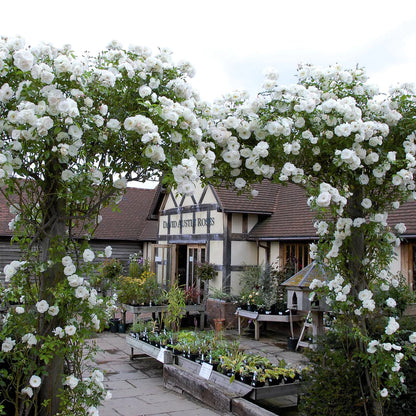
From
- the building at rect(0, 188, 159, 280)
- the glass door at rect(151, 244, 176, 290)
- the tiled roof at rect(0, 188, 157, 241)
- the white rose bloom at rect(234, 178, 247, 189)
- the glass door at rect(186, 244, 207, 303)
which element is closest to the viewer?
the white rose bloom at rect(234, 178, 247, 189)

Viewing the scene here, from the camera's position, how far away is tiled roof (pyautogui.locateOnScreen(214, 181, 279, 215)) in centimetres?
1296

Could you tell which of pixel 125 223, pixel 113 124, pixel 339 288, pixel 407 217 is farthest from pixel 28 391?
pixel 125 223

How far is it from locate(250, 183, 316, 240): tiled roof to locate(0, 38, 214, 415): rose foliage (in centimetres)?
781

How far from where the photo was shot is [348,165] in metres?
4.39

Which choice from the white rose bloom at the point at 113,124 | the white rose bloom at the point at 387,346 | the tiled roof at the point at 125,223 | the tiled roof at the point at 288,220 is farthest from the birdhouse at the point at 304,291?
the tiled roof at the point at 125,223

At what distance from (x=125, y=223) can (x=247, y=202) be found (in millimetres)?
8460

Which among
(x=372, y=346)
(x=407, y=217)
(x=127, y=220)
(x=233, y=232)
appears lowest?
(x=372, y=346)

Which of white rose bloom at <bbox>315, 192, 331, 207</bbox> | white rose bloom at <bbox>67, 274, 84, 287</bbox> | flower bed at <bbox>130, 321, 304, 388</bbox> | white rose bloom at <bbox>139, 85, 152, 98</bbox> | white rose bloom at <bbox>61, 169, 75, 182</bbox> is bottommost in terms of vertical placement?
flower bed at <bbox>130, 321, 304, 388</bbox>

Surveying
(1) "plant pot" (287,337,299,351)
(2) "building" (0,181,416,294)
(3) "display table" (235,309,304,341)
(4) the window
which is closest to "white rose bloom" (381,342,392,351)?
(2) "building" (0,181,416,294)

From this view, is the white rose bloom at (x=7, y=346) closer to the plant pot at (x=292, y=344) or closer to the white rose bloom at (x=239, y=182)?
the white rose bloom at (x=239, y=182)

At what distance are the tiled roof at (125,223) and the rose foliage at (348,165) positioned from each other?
43.6 ft

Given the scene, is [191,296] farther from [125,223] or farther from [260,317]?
[125,223]

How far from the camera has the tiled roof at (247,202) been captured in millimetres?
12961

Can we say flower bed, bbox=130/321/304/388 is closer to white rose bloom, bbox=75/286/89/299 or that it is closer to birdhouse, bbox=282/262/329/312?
birdhouse, bbox=282/262/329/312
